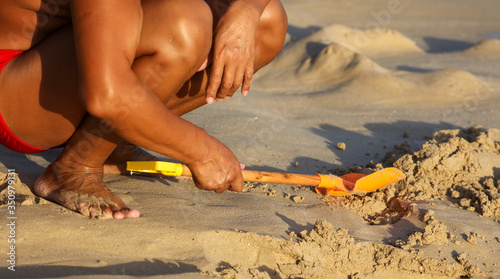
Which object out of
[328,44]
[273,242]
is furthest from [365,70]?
[273,242]

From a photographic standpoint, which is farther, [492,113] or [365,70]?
[365,70]

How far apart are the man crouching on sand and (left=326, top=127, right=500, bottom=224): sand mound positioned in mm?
714

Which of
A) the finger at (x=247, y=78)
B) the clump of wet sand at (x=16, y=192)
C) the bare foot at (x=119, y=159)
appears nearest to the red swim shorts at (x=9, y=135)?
the clump of wet sand at (x=16, y=192)

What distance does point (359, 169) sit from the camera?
2547 millimetres

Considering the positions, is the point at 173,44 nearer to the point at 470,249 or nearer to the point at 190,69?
the point at 190,69

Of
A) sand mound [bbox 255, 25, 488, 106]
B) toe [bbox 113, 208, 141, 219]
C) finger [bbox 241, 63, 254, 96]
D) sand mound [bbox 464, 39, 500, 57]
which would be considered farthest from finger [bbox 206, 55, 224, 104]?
sand mound [bbox 464, 39, 500, 57]

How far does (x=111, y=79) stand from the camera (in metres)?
1.41

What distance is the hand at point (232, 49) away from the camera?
1.79m

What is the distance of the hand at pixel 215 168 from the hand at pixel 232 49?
211 millimetres

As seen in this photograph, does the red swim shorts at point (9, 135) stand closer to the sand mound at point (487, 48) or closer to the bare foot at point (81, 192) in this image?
the bare foot at point (81, 192)

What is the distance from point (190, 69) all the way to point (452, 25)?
6.67 meters

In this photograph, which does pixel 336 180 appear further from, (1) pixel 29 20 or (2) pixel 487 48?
(2) pixel 487 48

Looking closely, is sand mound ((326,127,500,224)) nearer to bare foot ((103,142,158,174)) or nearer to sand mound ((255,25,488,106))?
bare foot ((103,142,158,174))

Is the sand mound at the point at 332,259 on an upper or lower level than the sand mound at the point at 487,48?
upper
